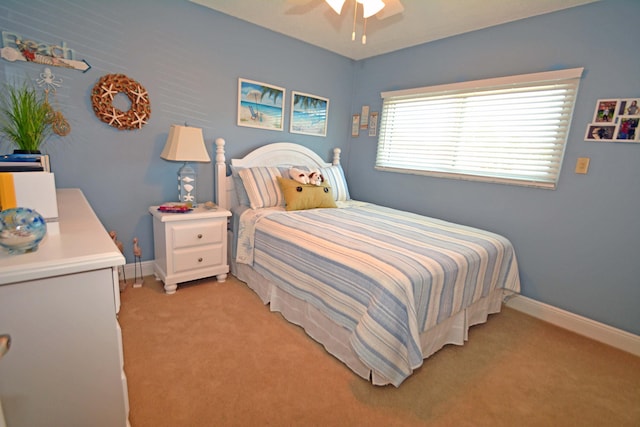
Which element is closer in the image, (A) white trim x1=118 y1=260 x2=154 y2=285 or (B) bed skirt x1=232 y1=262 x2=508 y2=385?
(B) bed skirt x1=232 y1=262 x2=508 y2=385

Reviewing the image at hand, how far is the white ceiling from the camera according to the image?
2.32m

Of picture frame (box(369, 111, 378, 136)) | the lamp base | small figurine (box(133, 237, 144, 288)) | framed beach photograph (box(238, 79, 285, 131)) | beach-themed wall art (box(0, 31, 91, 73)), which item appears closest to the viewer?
beach-themed wall art (box(0, 31, 91, 73))

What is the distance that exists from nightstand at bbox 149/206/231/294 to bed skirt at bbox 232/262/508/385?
340 mm

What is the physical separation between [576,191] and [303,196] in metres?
2.12

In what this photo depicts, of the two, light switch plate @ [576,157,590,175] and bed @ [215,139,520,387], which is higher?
light switch plate @ [576,157,590,175]

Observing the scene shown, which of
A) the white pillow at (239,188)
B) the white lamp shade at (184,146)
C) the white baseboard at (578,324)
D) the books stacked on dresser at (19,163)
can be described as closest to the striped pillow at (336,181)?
the white pillow at (239,188)

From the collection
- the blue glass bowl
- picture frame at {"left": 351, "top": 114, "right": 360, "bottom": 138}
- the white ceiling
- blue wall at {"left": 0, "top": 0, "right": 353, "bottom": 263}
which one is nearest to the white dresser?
the blue glass bowl

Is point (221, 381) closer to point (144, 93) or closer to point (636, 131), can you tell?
point (144, 93)

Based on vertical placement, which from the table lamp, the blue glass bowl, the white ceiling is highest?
the white ceiling

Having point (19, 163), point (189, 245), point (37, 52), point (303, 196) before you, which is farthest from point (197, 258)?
point (37, 52)

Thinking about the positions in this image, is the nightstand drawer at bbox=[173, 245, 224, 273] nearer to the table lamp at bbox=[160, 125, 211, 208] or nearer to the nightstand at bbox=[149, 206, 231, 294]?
the nightstand at bbox=[149, 206, 231, 294]

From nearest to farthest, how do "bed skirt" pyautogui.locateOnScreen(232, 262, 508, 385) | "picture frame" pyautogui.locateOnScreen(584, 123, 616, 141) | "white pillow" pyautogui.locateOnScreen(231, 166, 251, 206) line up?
"bed skirt" pyautogui.locateOnScreen(232, 262, 508, 385) → "picture frame" pyautogui.locateOnScreen(584, 123, 616, 141) → "white pillow" pyautogui.locateOnScreen(231, 166, 251, 206)

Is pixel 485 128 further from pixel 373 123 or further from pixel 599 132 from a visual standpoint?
pixel 373 123

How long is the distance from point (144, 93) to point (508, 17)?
301 cm
